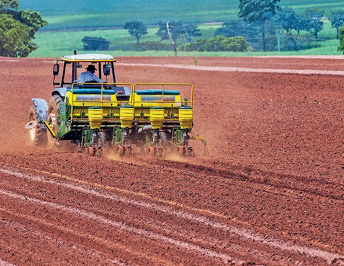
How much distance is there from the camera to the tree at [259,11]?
102650 millimetres

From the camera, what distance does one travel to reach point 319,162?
55.6ft

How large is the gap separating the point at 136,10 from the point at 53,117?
131 metres

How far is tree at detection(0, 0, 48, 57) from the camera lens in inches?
A: 2601

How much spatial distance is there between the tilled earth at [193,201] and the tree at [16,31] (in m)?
44.1

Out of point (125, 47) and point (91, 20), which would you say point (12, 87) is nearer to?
point (125, 47)

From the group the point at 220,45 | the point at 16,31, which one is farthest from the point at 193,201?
the point at 220,45

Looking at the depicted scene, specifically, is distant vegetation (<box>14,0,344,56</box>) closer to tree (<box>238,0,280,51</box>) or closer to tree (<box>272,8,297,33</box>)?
tree (<box>272,8,297,33</box>)

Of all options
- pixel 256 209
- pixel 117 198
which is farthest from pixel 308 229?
pixel 117 198

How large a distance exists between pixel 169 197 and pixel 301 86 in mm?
18190

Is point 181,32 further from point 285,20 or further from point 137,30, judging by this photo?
point 285,20

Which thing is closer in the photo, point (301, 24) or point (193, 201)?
point (193, 201)

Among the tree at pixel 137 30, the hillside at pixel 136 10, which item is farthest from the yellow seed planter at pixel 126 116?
the hillside at pixel 136 10

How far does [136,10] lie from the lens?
5837 inches

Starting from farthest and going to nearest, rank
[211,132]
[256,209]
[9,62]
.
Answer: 1. [9,62]
2. [211,132]
3. [256,209]
